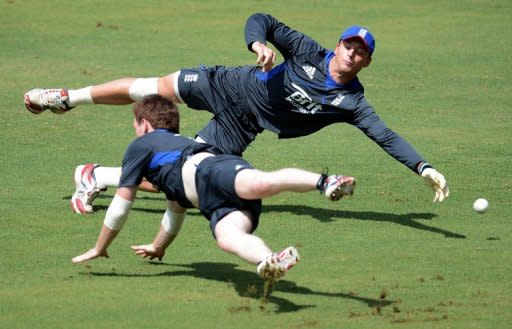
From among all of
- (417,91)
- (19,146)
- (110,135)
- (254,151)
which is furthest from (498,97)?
(19,146)

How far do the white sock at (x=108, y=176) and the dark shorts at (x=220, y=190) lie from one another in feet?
8.22

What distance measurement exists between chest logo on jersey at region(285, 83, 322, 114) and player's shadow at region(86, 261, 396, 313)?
6.19 ft

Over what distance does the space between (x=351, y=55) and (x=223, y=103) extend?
1.36 metres

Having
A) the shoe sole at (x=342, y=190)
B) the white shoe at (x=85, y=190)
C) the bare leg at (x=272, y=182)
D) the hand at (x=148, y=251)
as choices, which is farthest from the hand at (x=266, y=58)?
the shoe sole at (x=342, y=190)

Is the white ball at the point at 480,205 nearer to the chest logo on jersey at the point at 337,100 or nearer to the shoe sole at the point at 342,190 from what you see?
the chest logo on jersey at the point at 337,100

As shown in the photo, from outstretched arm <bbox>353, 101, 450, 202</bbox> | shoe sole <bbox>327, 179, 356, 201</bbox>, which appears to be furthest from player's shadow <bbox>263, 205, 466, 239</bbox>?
shoe sole <bbox>327, 179, 356, 201</bbox>

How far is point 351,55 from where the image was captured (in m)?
10.1

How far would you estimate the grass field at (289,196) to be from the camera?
799cm

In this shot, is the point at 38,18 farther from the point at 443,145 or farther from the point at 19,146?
the point at 443,145

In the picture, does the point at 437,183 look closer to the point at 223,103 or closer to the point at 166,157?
the point at 223,103

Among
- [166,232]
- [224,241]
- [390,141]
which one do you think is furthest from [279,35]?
[224,241]

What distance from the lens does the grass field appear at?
7.99m

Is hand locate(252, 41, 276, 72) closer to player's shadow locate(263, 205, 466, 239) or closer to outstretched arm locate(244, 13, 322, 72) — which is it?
outstretched arm locate(244, 13, 322, 72)

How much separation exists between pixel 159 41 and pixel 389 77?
14.1 ft
